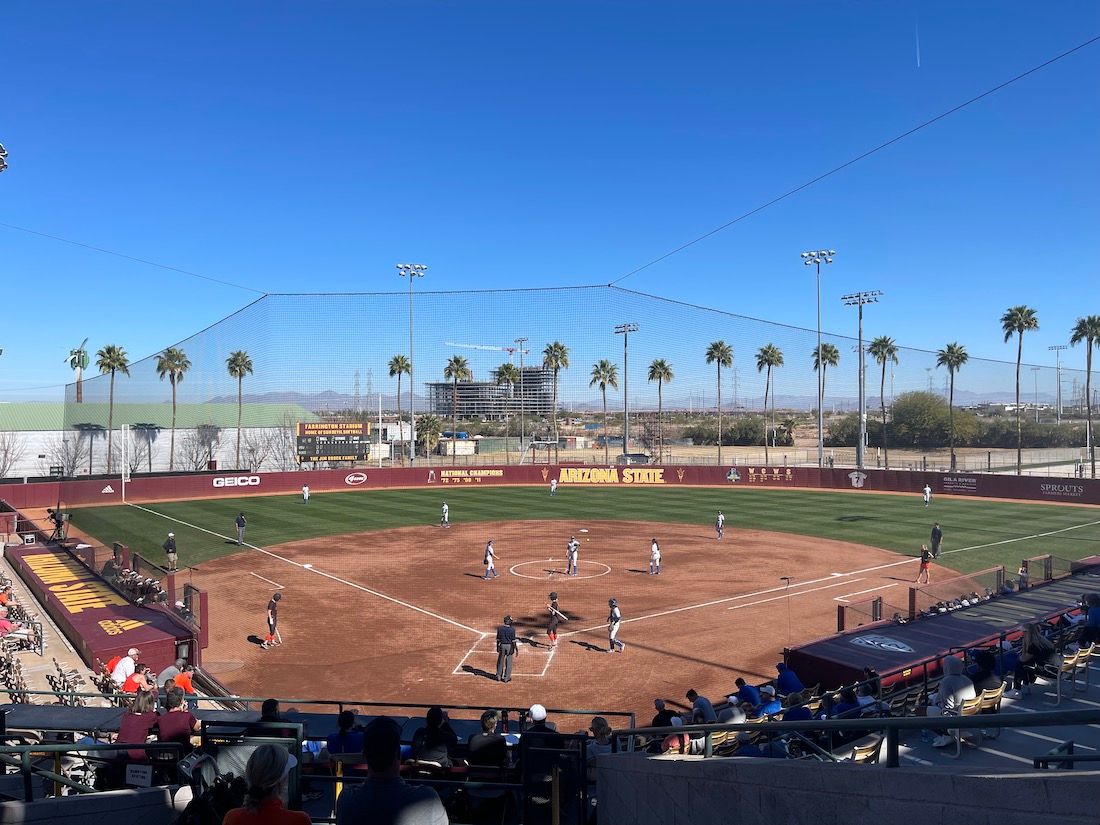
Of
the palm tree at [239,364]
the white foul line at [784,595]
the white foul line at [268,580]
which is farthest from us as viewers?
the palm tree at [239,364]

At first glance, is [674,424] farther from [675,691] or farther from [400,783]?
[400,783]

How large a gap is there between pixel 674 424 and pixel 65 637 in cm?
10848

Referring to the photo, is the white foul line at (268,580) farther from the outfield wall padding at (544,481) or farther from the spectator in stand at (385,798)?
the outfield wall padding at (544,481)

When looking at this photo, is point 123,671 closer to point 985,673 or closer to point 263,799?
point 263,799

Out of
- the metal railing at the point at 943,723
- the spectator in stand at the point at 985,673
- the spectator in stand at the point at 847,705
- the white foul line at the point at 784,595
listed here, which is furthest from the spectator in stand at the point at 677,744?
the white foul line at the point at 784,595

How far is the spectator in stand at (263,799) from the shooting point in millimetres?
2938

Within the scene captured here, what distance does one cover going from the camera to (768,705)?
35.0 ft

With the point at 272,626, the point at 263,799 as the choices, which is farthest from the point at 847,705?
the point at 272,626

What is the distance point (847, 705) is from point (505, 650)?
8111mm

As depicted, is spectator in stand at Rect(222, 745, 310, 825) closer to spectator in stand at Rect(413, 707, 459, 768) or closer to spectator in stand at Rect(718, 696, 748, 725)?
spectator in stand at Rect(413, 707, 459, 768)

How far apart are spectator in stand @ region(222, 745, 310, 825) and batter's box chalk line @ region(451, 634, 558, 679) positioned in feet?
47.8

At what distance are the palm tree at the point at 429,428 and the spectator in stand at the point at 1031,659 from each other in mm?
83086

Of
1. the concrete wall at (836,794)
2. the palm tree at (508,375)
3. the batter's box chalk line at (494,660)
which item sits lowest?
the batter's box chalk line at (494,660)

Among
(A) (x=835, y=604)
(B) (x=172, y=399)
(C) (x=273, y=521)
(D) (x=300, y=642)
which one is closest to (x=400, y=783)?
(D) (x=300, y=642)
